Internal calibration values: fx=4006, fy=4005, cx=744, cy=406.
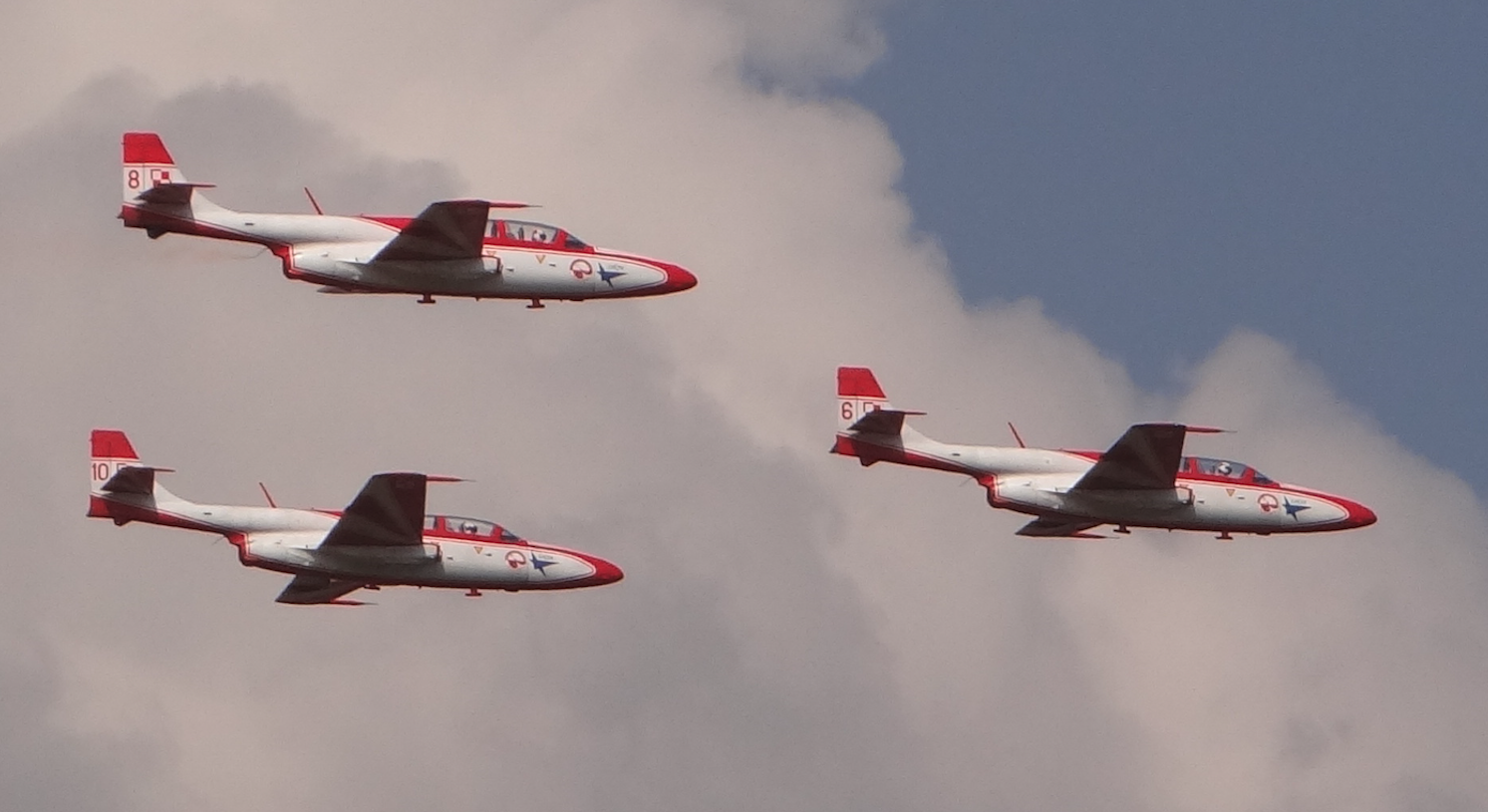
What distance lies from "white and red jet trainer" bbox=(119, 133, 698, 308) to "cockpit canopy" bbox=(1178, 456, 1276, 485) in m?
16.8

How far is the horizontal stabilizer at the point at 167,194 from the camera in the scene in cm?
9944

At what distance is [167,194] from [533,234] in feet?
30.8

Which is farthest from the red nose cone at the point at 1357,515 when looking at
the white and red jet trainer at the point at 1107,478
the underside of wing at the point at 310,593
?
the underside of wing at the point at 310,593

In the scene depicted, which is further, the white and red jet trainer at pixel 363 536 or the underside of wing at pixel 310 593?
the underside of wing at pixel 310 593

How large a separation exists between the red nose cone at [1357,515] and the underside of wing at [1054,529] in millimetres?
6919

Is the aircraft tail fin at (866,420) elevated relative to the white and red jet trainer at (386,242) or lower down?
lower down

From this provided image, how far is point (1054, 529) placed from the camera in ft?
356

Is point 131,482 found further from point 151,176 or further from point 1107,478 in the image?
point 1107,478

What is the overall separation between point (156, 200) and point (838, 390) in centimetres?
1939

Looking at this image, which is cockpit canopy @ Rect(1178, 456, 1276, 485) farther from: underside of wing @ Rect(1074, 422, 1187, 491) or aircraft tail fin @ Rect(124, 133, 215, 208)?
aircraft tail fin @ Rect(124, 133, 215, 208)

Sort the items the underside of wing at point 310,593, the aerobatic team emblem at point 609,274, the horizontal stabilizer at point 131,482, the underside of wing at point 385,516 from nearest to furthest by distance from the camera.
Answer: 1. the underside of wing at point 385,516
2. the horizontal stabilizer at point 131,482
3. the aerobatic team emblem at point 609,274
4. the underside of wing at point 310,593

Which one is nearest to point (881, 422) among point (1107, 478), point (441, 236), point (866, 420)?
point (866, 420)

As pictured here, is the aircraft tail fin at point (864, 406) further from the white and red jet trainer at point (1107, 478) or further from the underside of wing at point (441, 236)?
the underside of wing at point (441, 236)

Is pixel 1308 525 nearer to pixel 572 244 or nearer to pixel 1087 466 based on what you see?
pixel 1087 466
